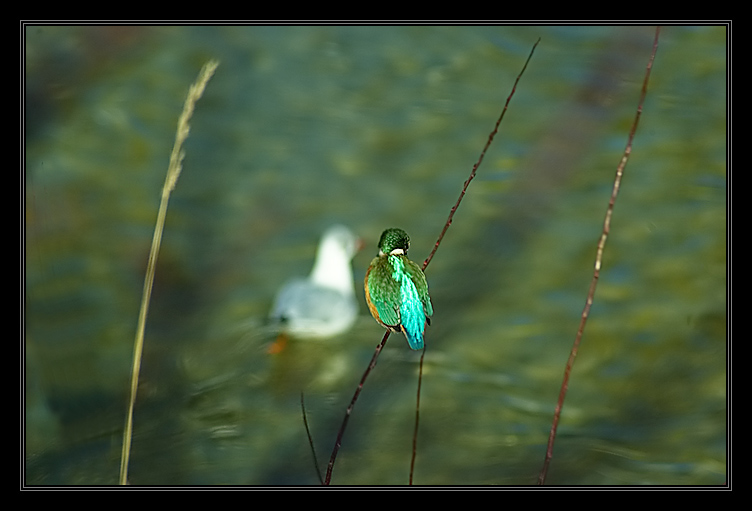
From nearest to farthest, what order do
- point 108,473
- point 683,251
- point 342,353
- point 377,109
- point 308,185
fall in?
1. point 108,473
2. point 342,353
3. point 683,251
4. point 308,185
5. point 377,109

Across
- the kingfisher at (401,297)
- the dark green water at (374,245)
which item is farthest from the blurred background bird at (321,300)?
the kingfisher at (401,297)

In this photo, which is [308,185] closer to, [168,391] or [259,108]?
[259,108]

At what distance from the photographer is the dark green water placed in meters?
2.26

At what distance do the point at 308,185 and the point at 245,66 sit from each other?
700mm

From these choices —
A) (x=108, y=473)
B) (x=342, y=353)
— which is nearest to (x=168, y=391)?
(x=108, y=473)

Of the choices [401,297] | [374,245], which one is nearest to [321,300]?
[374,245]

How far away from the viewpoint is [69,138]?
304cm

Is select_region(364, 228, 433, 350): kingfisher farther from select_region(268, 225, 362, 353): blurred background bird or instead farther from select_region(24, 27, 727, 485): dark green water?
select_region(268, 225, 362, 353): blurred background bird

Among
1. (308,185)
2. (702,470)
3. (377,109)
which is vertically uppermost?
(377,109)

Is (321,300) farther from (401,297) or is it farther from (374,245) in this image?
(401,297)

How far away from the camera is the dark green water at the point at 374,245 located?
226cm

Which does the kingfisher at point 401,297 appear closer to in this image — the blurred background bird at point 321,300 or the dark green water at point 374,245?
the dark green water at point 374,245

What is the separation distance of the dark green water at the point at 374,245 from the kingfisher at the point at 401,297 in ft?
3.30

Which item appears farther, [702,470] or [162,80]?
[162,80]
